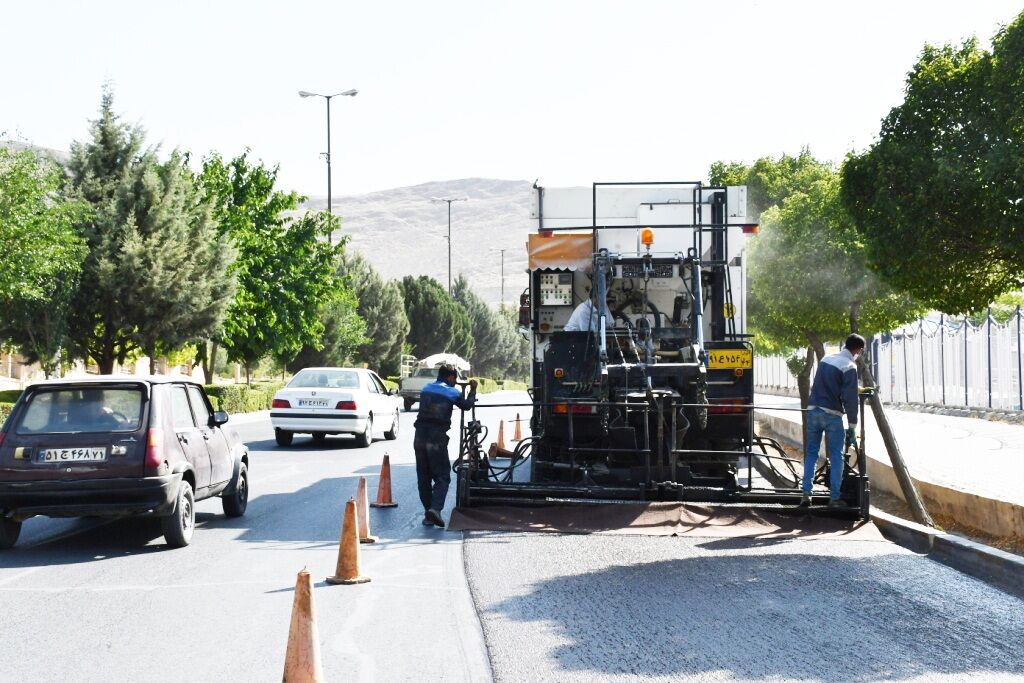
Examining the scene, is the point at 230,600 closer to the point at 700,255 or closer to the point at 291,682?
the point at 291,682

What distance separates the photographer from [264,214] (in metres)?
49.0

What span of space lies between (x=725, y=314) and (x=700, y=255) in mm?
771

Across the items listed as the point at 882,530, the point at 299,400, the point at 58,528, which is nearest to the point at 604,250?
the point at 882,530

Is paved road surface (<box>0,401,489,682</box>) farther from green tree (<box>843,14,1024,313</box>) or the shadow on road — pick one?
green tree (<box>843,14,1024,313</box>)

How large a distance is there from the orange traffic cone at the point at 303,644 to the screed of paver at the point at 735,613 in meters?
1.26

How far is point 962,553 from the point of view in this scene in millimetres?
9922

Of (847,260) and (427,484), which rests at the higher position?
(847,260)

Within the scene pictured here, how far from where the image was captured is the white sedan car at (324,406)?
23.8 metres

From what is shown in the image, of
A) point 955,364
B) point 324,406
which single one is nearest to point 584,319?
point 324,406

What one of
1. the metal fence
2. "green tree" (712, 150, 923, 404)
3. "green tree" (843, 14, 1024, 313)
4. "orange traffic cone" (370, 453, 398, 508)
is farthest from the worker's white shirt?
the metal fence

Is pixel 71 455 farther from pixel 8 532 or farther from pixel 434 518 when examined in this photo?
pixel 434 518

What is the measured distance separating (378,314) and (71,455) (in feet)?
230

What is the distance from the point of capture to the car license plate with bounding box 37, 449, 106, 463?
33.4 feet

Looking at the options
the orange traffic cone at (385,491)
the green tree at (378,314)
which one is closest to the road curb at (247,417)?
the orange traffic cone at (385,491)
